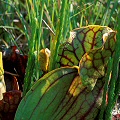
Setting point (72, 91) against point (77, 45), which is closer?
point (72, 91)

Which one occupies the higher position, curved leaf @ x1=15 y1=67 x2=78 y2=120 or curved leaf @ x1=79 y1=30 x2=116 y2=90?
curved leaf @ x1=79 y1=30 x2=116 y2=90

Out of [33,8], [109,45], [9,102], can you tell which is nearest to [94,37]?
[109,45]

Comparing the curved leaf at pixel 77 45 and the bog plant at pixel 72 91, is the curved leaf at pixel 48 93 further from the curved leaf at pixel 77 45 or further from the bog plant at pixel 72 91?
the curved leaf at pixel 77 45

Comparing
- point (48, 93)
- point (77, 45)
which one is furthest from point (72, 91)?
point (77, 45)

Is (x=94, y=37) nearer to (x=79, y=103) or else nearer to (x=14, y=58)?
(x=79, y=103)

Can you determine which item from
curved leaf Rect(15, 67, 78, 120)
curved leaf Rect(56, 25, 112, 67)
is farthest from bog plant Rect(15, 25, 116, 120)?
curved leaf Rect(56, 25, 112, 67)

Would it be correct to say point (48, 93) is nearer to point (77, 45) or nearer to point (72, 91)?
point (72, 91)

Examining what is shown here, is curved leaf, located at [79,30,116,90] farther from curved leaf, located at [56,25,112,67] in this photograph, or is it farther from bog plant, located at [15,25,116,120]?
curved leaf, located at [56,25,112,67]

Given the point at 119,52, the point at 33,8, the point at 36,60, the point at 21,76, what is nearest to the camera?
the point at 119,52

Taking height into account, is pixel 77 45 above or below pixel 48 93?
above
